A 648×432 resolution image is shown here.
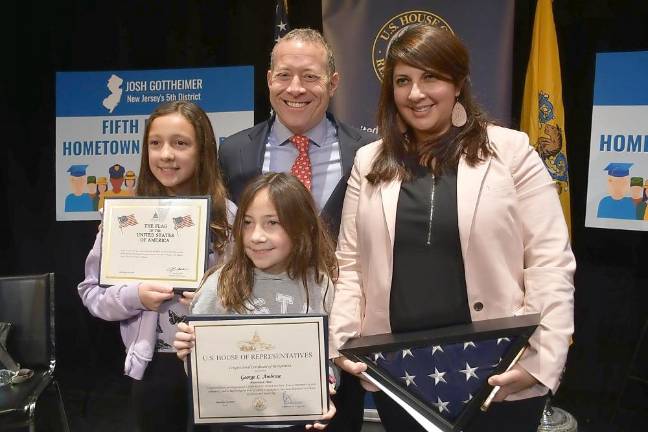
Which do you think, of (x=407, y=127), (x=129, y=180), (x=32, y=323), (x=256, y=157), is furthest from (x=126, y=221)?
(x=129, y=180)

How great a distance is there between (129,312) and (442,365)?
3.78 feet

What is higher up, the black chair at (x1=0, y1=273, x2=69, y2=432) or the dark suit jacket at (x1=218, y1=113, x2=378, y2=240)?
the dark suit jacket at (x1=218, y1=113, x2=378, y2=240)

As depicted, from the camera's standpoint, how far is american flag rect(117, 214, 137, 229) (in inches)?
86.7

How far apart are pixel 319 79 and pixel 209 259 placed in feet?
2.82

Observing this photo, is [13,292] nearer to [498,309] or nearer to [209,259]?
[209,259]

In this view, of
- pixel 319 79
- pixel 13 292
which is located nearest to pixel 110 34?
pixel 13 292

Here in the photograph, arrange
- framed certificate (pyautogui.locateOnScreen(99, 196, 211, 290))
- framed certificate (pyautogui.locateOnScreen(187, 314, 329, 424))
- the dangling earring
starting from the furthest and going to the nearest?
framed certificate (pyautogui.locateOnScreen(99, 196, 211, 290)) < the dangling earring < framed certificate (pyautogui.locateOnScreen(187, 314, 329, 424))

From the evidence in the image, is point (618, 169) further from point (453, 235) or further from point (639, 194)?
point (453, 235)

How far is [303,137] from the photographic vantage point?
→ 258 cm

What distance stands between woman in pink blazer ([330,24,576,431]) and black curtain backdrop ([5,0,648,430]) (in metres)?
2.91

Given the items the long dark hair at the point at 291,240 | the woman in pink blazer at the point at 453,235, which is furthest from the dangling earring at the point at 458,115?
the long dark hair at the point at 291,240

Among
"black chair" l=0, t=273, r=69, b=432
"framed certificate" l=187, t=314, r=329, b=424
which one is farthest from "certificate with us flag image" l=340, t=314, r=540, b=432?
"black chair" l=0, t=273, r=69, b=432

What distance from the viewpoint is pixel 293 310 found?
2023 millimetres

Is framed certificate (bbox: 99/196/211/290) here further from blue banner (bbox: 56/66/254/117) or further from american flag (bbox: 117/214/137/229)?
blue banner (bbox: 56/66/254/117)
